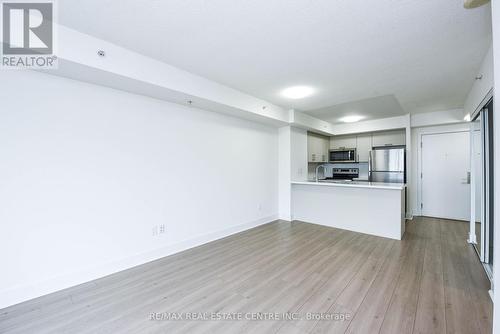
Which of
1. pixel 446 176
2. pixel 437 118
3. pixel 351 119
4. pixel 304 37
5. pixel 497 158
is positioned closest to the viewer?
pixel 497 158

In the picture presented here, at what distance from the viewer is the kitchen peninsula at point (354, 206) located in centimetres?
383

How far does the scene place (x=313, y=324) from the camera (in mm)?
1773

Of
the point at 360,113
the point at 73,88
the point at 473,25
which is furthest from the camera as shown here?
the point at 360,113

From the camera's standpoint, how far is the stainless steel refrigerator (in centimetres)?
515

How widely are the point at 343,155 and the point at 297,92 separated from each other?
136 inches

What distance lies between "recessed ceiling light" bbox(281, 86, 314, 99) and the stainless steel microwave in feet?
10.3

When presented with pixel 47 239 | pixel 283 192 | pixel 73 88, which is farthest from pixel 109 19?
pixel 283 192

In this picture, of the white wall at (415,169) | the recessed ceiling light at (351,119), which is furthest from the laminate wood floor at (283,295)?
the recessed ceiling light at (351,119)

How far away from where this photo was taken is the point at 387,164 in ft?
17.5

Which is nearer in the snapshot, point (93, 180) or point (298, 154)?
point (93, 180)

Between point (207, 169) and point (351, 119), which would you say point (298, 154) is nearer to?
point (351, 119)

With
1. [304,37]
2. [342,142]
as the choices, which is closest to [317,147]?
[342,142]

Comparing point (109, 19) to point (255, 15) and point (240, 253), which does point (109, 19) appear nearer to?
point (255, 15)

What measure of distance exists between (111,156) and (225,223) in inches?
87.0
